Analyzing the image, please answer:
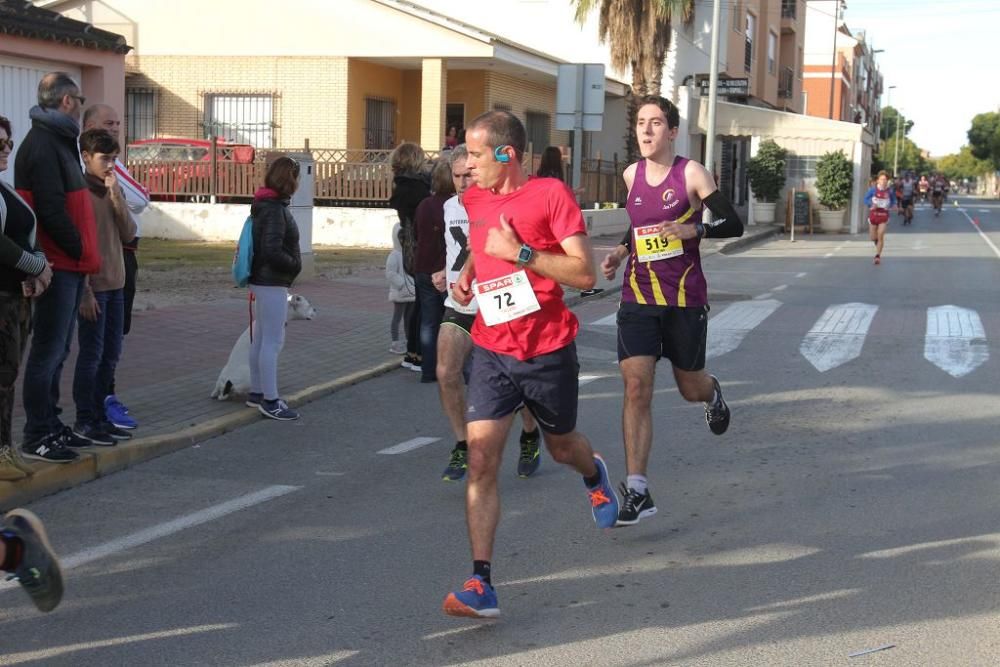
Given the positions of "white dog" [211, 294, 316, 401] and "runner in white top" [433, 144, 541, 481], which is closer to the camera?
"runner in white top" [433, 144, 541, 481]

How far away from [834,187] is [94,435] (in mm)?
31150

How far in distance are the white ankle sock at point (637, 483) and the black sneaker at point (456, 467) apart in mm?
1187

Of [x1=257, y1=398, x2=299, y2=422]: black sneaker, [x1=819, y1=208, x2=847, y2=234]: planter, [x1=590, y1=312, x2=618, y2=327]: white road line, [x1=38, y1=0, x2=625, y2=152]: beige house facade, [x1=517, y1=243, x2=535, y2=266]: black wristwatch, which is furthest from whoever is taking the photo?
[x1=819, y1=208, x2=847, y2=234]: planter

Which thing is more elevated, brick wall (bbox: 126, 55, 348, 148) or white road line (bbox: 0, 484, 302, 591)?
brick wall (bbox: 126, 55, 348, 148)

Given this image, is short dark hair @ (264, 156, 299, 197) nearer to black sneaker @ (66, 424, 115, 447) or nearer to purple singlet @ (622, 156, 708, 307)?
black sneaker @ (66, 424, 115, 447)

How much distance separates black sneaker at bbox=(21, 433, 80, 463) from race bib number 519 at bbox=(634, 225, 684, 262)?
319 cm

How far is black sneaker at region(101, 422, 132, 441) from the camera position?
703 cm

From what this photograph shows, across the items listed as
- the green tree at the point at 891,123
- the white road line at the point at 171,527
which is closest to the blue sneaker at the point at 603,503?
the white road line at the point at 171,527

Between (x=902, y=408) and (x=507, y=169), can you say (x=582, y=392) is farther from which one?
(x=507, y=169)

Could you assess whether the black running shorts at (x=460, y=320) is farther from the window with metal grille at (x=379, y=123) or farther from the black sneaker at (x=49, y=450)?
the window with metal grille at (x=379, y=123)

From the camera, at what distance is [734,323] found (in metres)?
13.6

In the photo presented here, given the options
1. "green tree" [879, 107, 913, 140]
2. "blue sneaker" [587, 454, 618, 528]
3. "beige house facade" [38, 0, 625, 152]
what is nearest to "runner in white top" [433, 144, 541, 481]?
"blue sneaker" [587, 454, 618, 528]

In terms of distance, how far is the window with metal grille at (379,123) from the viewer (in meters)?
29.4

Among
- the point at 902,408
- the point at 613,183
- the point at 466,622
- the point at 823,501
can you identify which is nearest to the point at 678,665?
the point at 466,622
